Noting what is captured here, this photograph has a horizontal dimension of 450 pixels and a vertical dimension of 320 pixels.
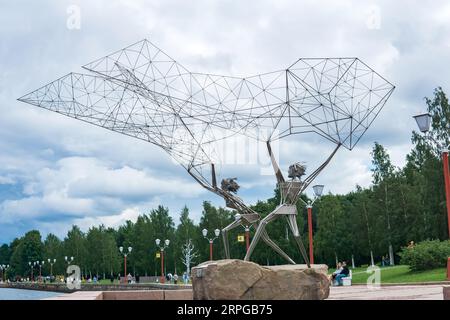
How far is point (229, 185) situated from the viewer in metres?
20.8

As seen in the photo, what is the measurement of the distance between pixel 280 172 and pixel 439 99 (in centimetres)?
3707

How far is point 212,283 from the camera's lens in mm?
14086

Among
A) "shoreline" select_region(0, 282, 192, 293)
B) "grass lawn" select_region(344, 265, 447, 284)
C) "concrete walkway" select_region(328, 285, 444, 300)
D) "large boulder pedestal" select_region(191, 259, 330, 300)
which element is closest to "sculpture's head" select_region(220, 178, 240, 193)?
"concrete walkway" select_region(328, 285, 444, 300)

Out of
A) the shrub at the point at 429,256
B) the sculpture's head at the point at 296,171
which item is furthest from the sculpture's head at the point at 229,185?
the shrub at the point at 429,256

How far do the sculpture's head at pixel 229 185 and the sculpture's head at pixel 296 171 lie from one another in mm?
2241

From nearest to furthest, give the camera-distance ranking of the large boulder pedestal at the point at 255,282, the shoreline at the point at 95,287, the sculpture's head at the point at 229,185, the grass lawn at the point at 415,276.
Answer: the large boulder pedestal at the point at 255,282, the sculpture's head at the point at 229,185, the grass lawn at the point at 415,276, the shoreline at the point at 95,287

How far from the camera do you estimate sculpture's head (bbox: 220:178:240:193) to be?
819 inches

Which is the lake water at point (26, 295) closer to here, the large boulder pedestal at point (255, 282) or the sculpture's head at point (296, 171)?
the sculpture's head at point (296, 171)

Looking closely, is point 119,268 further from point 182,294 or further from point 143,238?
point 182,294

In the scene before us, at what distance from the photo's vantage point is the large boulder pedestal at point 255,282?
14039 millimetres

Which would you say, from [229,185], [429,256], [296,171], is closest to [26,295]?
[429,256]

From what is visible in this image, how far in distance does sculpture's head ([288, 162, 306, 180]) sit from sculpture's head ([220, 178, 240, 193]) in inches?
88.2

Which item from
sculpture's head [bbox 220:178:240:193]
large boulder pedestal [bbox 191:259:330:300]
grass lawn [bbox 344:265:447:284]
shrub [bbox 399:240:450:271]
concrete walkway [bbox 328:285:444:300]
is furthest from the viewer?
shrub [bbox 399:240:450:271]

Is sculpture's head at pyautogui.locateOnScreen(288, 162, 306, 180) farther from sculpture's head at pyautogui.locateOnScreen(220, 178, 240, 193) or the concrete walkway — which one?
the concrete walkway
